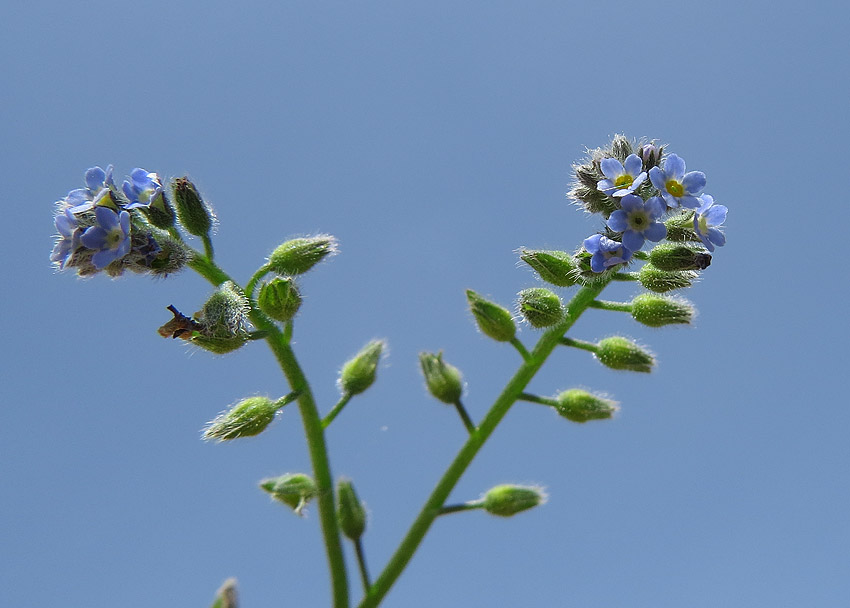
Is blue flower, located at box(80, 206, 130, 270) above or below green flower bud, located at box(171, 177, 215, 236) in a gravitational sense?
below

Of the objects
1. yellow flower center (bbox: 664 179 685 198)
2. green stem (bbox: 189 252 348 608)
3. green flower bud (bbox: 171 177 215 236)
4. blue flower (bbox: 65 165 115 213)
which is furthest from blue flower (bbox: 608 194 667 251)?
blue flower (bbox: 65 165 115 213)

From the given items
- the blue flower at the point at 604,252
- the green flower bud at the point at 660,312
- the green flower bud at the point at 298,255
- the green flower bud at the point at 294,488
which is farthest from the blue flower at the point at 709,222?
the green flower bud at the point at 294,488

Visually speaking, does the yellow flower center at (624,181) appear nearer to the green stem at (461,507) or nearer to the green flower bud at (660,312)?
the green flower bud at (660,312)

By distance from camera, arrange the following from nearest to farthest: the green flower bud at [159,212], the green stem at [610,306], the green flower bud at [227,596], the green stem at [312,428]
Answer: the green flower bud at [227,596] < the green stem at [312,428] < the green flower bud at [159,212] < the green stem at [610,306]

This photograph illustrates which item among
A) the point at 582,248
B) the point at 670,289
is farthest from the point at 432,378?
the point at 670,289

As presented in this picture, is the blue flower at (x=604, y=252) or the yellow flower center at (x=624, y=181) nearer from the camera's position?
the blue flower at (x=604, y=252)

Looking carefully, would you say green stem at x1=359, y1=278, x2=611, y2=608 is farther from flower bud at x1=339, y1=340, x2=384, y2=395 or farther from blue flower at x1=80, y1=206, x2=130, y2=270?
blue flower at x1=80, y1=206, x2=130, y2=270

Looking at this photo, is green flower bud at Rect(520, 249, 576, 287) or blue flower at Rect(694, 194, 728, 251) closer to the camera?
blue flower at Rect(694, 194, 728, 251)

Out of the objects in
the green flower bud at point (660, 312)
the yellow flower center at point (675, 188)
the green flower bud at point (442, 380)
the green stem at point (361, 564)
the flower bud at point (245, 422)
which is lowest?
the green stem at point (361, 564)
